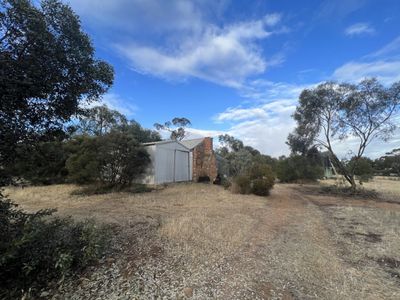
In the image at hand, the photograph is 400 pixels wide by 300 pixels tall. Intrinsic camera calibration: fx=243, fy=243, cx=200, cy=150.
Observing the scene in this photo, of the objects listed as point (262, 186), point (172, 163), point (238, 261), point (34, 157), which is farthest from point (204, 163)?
point (34, 157)

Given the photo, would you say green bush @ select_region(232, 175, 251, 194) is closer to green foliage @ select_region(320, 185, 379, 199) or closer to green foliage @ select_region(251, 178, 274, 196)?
green foliage @ select_region(251, 178, 274, 196)

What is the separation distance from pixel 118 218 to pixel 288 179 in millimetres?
22278

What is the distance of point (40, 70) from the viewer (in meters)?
3.32

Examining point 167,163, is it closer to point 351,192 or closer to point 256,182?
point 256,182

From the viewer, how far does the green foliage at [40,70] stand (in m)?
3.11

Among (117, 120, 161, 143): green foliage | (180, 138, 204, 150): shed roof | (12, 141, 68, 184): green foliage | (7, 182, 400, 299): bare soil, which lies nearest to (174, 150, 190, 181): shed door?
(180, 138, 204, 150): shed roof

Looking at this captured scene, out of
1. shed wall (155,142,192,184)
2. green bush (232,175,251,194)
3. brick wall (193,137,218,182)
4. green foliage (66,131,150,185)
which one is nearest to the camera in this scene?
green foliage (66,131,150,185)

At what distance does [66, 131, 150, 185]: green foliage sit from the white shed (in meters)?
1.68

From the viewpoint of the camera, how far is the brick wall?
64.8 ft

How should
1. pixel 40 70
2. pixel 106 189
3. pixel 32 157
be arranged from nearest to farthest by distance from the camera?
1. pixel 40 70
2. pixel 32 157
3. pixel 106 189

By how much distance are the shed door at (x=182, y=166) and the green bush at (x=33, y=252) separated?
14.2m

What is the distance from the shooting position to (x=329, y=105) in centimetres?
1462

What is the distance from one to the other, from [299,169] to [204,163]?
33.1 feet

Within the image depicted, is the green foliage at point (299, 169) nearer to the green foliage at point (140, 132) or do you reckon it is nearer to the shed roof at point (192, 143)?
the shed roof at point (192, 143)
